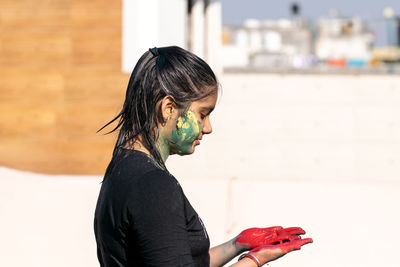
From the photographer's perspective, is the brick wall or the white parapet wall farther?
the brick wall

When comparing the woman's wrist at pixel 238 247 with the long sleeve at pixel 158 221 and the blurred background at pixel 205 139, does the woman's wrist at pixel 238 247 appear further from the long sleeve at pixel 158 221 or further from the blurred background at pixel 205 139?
the blurred background at pixel 205 139

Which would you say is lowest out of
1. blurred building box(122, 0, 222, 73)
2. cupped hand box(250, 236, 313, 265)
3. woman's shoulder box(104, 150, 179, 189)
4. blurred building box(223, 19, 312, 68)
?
cupped hand box(250, 236, 313, 265)

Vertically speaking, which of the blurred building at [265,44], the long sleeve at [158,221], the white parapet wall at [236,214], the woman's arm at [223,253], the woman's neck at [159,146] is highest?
the blurred building at [265,44]

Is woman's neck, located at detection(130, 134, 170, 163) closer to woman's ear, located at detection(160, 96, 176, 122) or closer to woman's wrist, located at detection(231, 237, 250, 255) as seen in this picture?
woman's ear, located at detection(160, 96, 176, 122)

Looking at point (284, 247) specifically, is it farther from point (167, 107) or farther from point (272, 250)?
point (167, 107)

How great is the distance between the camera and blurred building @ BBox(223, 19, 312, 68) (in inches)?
1305

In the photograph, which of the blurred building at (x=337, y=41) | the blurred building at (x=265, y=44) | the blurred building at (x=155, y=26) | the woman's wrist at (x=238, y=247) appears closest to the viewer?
the woman's wrist at (x=238, y=247)

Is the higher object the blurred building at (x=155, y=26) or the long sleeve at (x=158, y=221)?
the blurred building at (x=155, y=26)

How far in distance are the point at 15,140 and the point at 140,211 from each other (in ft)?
16.9

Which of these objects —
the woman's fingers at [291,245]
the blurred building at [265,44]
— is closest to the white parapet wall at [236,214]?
the woman's fingers at [291,245]

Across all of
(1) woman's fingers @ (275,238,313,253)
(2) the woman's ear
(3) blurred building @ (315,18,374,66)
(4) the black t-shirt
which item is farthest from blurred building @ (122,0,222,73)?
(3) blurred building @ (315,18,374,66)

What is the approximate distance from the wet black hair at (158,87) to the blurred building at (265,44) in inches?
1150

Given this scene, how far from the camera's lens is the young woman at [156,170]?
143 cm

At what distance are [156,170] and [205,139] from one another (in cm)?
538
